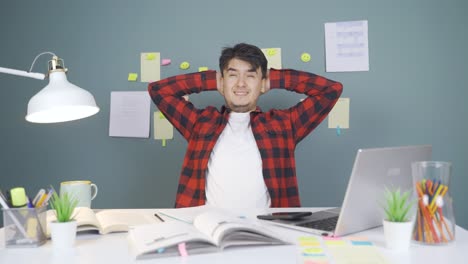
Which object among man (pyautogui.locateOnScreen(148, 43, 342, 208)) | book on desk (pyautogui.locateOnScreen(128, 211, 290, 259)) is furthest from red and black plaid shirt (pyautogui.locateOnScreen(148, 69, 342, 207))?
book on desk (pyautogui.locateOnScreen(128, 211, 290, 259))

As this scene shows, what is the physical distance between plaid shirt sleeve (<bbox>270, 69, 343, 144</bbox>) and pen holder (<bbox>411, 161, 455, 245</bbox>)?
3.71ft

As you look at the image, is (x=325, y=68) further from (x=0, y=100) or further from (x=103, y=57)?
(x=0, y=100)

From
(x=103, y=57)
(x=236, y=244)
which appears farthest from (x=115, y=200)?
(x=236, y=244)

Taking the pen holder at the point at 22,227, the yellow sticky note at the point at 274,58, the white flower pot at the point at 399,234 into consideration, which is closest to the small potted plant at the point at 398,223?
the white flower pot at the point at 399,234

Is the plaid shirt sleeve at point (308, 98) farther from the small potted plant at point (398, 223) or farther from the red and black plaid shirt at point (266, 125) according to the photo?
the small potted plant at point (398, 223)

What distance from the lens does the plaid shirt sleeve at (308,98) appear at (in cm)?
222

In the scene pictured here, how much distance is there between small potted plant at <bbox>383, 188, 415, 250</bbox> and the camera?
1.04 m

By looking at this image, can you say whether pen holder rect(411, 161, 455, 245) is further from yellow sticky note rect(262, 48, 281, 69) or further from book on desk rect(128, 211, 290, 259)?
yellow sticky note rect(262, 48, 281, 69)

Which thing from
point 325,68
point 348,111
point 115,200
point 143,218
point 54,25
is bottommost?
point 115,200

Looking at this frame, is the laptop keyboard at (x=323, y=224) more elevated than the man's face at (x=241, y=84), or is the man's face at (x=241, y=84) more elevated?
the man's face at (x=241, y=84)

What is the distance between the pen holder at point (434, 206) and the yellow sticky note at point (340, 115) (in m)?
1.45

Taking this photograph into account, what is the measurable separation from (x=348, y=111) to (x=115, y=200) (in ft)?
4.59

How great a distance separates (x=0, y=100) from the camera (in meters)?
2.78

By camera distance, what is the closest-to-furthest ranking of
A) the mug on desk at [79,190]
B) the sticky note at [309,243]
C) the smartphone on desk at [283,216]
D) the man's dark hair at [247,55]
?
the sticky note at [309,243], the smartphone on desk at [283,216], the mug on desk at [79,190], the man's dark hair at [247,55]
